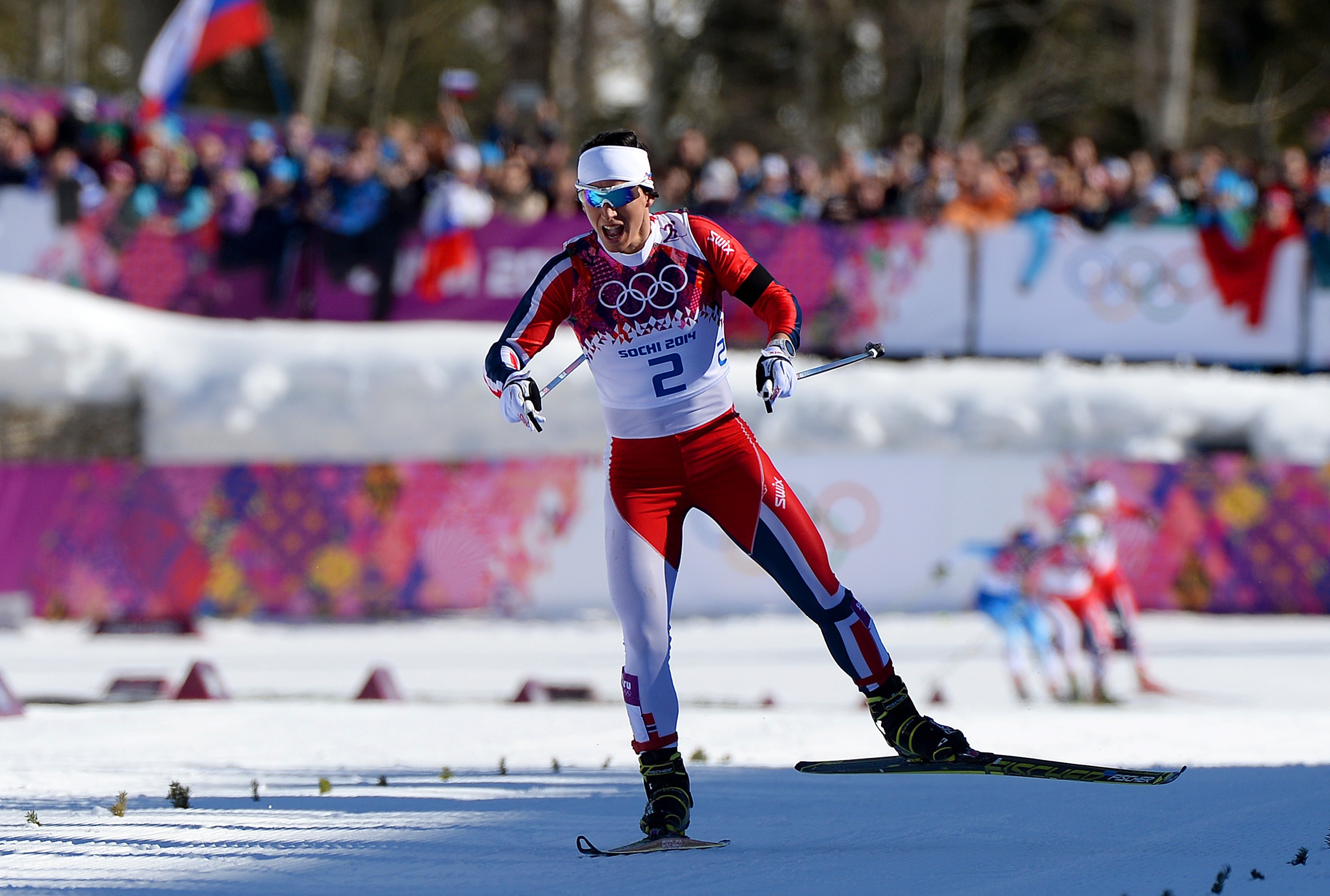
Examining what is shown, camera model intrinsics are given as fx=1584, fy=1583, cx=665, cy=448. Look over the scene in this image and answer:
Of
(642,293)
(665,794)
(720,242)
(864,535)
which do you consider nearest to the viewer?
(665,794)

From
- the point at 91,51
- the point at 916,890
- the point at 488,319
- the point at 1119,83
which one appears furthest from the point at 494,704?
the point at 91,51

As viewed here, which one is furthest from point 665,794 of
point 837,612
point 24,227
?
point 24,227

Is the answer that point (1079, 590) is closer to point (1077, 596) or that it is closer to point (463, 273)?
point (1077, 596)

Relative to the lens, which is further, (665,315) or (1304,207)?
(1304,207)

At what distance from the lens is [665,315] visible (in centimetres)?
518

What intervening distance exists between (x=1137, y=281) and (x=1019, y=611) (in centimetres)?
476

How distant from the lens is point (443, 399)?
14.8 metres

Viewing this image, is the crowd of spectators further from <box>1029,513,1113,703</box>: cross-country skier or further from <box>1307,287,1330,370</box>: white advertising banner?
<box>1029,513,1113,703</box>: cross-country skier

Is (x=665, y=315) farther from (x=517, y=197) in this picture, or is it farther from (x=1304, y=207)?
(x=1304, y=207)

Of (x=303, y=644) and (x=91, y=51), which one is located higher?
(x=91, y=51)

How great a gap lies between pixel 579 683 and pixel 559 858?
21.7ft

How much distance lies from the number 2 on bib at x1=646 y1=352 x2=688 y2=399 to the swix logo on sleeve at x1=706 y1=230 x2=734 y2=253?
1.28ft

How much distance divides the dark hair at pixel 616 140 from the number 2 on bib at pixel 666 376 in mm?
689

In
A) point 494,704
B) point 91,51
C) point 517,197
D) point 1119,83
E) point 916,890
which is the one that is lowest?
point 916,890
